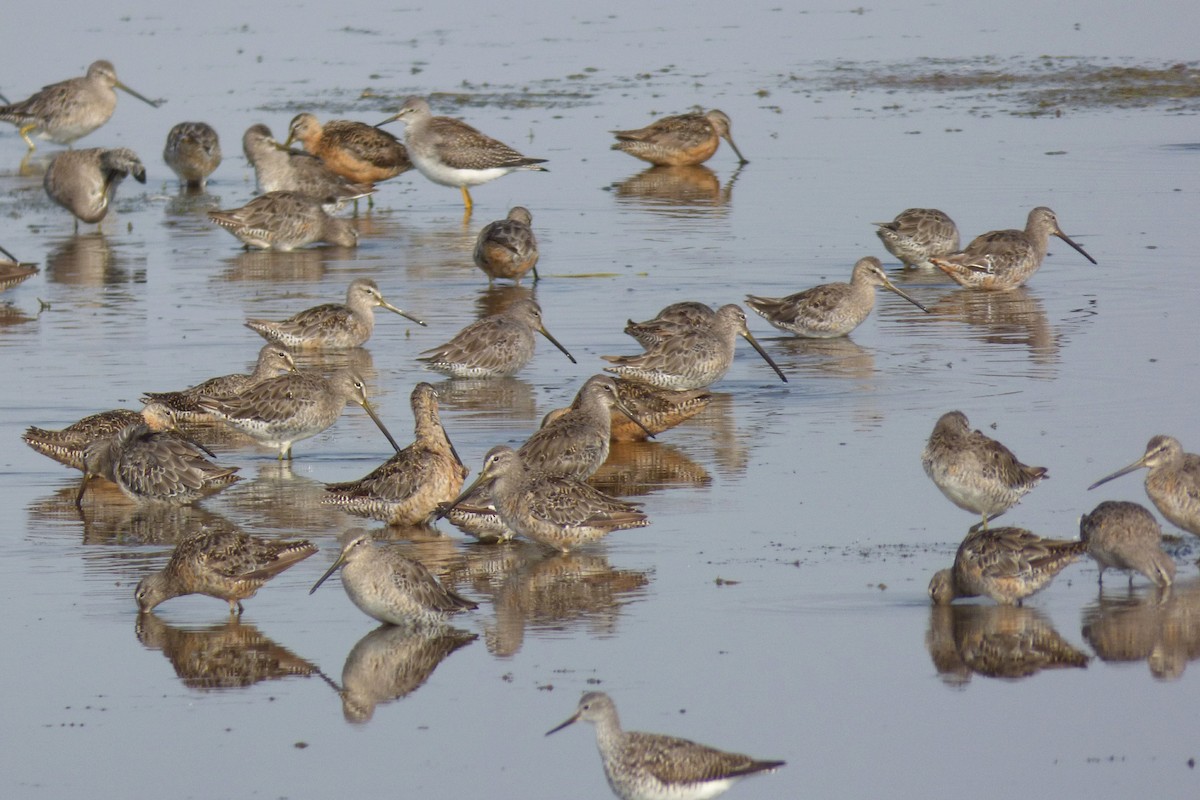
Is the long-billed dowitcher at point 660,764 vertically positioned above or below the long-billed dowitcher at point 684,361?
above

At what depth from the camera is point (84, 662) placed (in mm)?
8898

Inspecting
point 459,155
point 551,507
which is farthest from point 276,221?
point 551,507

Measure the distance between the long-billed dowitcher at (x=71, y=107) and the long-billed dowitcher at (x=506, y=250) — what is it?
9884 millimetres

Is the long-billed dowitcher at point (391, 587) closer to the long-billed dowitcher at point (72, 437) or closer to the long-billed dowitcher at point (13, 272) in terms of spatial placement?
the long-billed dowitcher at point (72, 437)

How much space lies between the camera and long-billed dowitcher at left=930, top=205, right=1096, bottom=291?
57.1ft

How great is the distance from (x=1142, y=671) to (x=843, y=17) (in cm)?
3110

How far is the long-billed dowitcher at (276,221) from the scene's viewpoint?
65.8 feet

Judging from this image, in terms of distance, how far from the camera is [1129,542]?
365 inches

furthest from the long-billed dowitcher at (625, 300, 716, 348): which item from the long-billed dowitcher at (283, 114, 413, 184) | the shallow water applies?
the long-billed dowitcher at (283, 114, 413, 184)

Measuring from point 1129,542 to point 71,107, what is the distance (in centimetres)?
1945

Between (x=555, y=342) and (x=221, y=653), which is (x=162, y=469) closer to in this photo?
(x=221, y=653)

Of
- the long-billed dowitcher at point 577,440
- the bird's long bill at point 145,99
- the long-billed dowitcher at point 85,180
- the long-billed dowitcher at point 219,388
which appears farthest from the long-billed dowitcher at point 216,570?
the bird's long bill at point 145,99

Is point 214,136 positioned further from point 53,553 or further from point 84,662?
point 84,662

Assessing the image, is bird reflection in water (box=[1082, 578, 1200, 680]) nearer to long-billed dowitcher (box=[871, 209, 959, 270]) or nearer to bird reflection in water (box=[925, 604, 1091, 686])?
bird reflection in water (box=[925, 604, 1091, 686])
